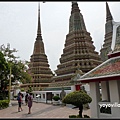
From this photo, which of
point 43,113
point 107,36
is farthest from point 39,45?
point 43,113

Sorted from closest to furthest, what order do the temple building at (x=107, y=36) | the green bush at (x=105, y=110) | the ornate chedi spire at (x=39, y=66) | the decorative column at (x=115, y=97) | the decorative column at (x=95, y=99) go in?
the decorative column at (x=115, y=97), the green bush at (x=105, y=110), the decorative column at (x=95, y=99), the temple building at (x=107, y=36), the ornate chedi spire at (x=39, y=66)

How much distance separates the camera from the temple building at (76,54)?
26402 millimetres

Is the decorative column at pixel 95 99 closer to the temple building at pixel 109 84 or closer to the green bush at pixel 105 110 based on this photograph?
the temple building at pixel 109 84

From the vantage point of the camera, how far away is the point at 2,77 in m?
20.6

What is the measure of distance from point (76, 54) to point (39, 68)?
38.6 ft

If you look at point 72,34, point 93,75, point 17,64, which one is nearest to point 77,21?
point 72,34

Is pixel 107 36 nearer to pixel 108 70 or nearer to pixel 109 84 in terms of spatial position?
pixel 108 70

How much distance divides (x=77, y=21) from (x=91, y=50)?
613 centimetres

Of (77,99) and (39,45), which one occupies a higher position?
(39,45)

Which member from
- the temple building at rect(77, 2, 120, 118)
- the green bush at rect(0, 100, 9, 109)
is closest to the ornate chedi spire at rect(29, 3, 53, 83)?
the green bush at rect(0, 100, 9, 109)

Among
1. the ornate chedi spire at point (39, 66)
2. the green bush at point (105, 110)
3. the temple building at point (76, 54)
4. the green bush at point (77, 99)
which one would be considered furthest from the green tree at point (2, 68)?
the ornate chedi spire at point (39, 66)

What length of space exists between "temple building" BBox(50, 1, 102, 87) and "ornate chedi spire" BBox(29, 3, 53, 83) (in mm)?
7271

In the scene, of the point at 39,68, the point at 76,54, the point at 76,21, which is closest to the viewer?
the point at 76,54

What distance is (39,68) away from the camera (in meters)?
36.6
